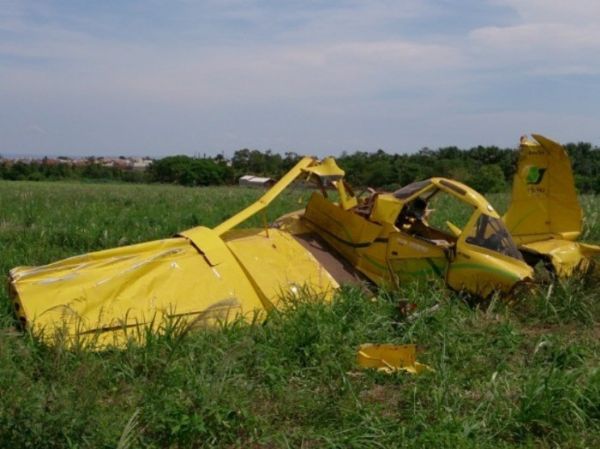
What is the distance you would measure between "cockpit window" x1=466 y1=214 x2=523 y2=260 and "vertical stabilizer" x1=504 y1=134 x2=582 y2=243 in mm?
1795

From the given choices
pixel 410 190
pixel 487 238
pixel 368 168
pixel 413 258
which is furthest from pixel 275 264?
pixel 368 168

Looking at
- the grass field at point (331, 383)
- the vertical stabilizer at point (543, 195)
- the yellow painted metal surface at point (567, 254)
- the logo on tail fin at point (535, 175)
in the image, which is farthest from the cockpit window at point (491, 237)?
the logo on tail fin at point (535, 175)

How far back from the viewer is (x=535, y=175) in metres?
8.86

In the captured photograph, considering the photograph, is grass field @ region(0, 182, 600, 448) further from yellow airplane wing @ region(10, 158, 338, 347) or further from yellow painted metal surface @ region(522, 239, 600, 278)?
yellow painted metal surface @ region(522, 239, 600, 278)

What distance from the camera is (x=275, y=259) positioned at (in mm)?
6992

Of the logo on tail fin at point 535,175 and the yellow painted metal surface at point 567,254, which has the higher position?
the logo on tail fin at point 535,175

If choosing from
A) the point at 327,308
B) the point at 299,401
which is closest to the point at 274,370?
the point at 299,401

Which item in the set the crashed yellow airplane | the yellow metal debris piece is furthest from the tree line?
the yellow metal debris piece

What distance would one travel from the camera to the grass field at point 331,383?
4.17 meters

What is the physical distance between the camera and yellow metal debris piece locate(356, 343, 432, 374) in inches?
210

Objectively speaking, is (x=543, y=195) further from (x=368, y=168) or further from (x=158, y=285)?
(x=368, y=168)

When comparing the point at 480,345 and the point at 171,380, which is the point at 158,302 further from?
the point at 480,345

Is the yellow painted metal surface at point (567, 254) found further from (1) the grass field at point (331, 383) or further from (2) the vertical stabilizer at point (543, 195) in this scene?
(2) the vertical stabilizer at point (543, 195)

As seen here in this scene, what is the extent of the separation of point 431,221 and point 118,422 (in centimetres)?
895
